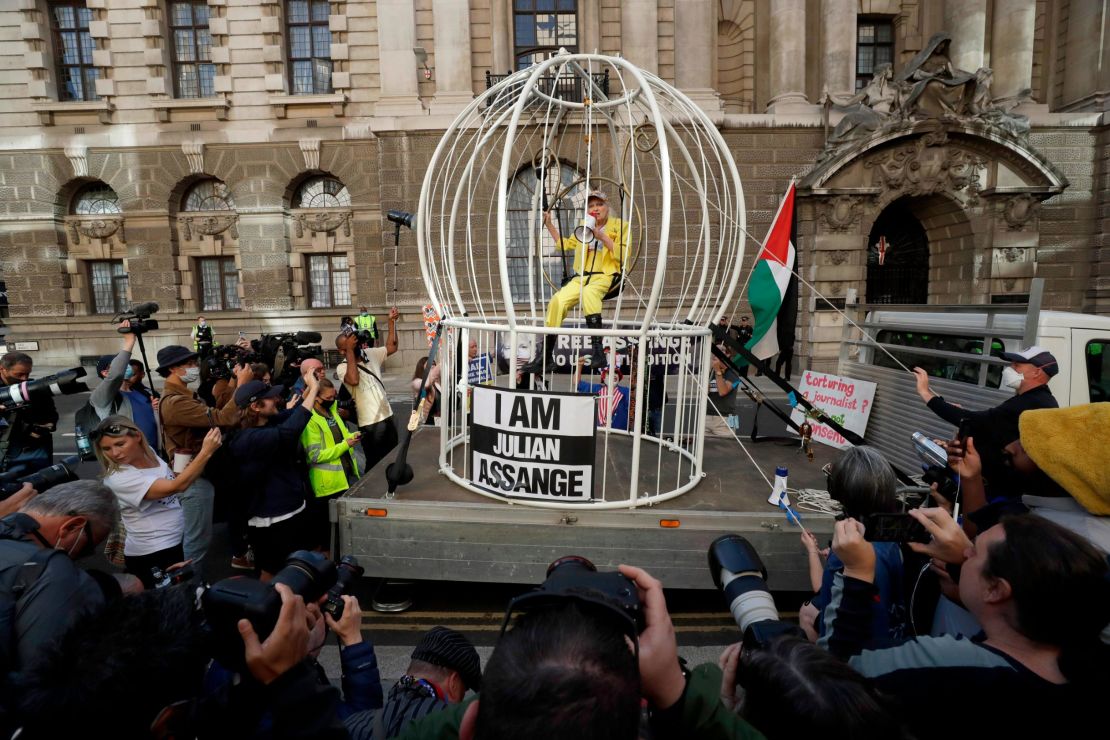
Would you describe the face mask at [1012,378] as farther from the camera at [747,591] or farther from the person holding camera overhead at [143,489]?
the person holding camera overhead at [143,489]

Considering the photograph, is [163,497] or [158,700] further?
[163,497]

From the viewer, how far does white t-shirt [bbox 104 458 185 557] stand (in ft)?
10.2

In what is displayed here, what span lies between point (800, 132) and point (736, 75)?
3724 millimetres

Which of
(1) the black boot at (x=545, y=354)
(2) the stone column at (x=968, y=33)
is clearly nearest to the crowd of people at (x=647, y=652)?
(1) the black boot at (x=545, y=354)

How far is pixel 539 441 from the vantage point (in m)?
3.60

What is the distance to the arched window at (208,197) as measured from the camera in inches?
672

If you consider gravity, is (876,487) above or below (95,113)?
below

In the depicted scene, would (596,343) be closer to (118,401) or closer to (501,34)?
(118,401)

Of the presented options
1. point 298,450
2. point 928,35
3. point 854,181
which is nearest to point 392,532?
Result: point 298,450

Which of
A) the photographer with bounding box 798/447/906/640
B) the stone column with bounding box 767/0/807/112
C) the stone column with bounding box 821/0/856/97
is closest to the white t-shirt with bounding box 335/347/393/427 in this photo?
the photographer with bounding box 798/447/906/640

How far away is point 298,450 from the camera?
3961 millimetres

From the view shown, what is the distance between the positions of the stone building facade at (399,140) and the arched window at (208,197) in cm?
7

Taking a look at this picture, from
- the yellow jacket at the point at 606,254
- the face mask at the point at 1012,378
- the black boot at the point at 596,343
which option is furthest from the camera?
the yellow jacket at the point at 606,254

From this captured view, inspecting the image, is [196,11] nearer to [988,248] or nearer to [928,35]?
[928,35]
